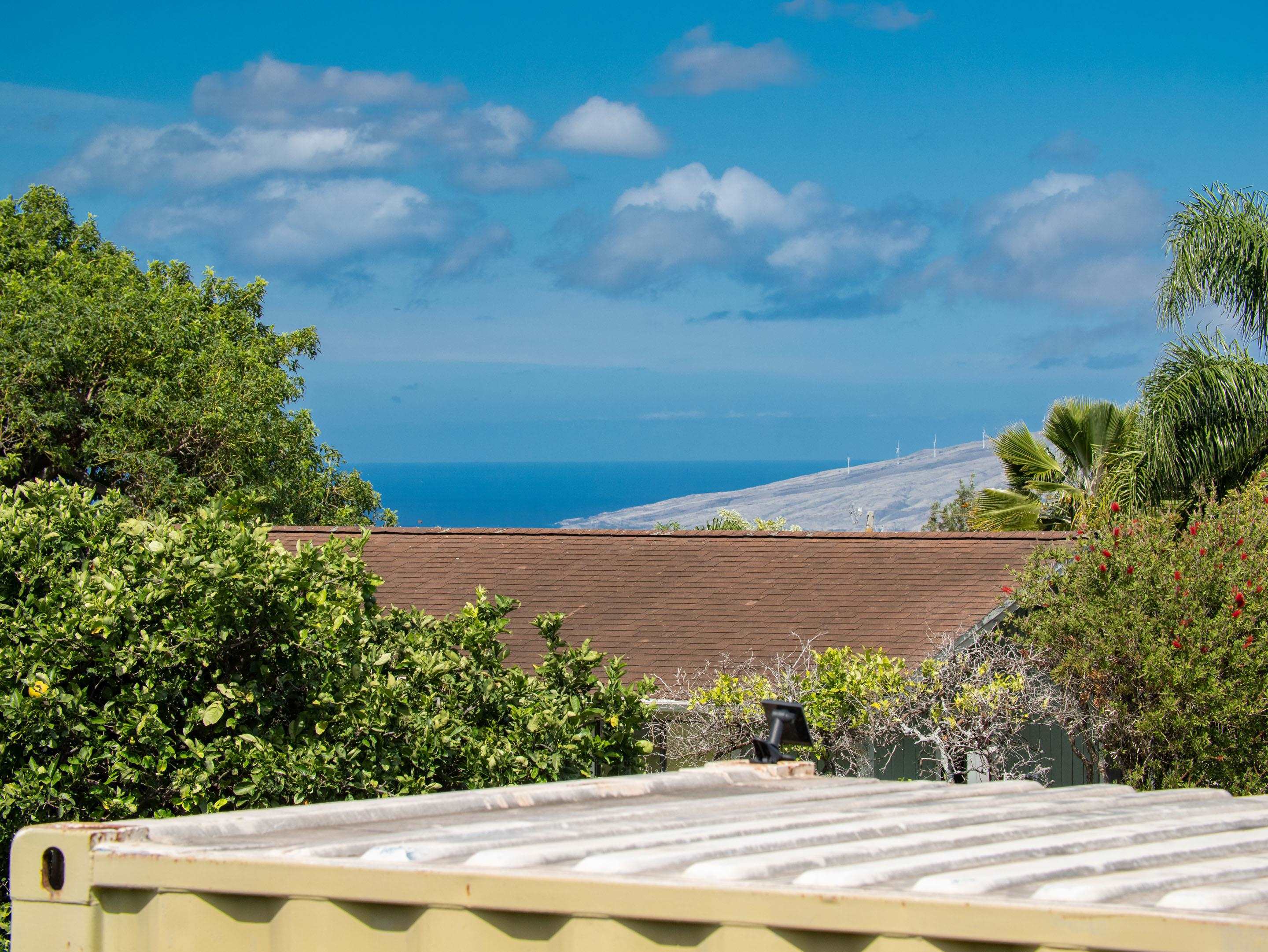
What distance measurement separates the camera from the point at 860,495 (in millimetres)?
131625

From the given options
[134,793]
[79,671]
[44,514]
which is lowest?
[134,793]

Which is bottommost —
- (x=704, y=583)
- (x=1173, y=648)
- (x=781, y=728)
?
(x=1173, y=648)

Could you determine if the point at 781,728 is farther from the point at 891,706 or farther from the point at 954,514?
the point at 954,514

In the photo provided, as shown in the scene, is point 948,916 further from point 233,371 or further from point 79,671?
point 233,371

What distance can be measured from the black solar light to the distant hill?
91158mm

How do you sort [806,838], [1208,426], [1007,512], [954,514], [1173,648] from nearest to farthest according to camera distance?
[806,838], [1173,648], [1208,426], [1007,512], [954,514]

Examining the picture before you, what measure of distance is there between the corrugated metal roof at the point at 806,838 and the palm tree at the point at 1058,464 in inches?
649

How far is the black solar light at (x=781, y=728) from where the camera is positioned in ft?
19.0

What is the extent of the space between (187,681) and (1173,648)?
26.8 ft

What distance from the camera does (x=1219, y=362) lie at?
1752cm

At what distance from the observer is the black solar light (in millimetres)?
5785

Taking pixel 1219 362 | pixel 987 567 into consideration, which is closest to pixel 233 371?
pixel 987 567

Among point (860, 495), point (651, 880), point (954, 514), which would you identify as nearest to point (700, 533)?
point (651, 880)

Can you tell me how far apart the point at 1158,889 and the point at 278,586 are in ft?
17.5
